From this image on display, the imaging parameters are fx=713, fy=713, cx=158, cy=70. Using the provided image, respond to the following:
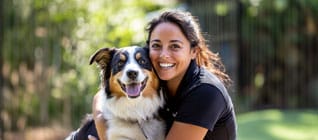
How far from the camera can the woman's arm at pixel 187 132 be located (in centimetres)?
395

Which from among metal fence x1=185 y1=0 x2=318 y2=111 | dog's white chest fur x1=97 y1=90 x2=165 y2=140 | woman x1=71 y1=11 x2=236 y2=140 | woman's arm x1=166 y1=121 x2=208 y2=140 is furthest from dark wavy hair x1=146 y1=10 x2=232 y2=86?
metal fence x1=185 y1=0 x2=318 y2=111

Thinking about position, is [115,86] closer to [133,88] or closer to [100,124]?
[133,88]

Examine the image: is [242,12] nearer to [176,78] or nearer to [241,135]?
[241,135]

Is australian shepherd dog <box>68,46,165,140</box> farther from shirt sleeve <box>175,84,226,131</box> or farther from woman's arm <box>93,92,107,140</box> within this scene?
shirt sleeve <box>175,84,226,131</box>

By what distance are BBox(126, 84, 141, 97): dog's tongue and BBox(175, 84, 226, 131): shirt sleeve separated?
39cm

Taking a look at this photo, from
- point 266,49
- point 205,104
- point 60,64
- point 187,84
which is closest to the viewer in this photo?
point 205,104

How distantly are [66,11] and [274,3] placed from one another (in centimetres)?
386

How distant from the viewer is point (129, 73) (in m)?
4.20

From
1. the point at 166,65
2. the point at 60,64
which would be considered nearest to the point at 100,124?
the point at 166,65

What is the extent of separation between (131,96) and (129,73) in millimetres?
155

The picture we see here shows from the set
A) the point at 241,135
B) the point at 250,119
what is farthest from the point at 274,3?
the point at 241,135

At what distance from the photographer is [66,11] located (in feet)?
28.3

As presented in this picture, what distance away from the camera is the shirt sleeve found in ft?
12.8

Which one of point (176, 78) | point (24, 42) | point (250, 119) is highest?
point (176, 78)
